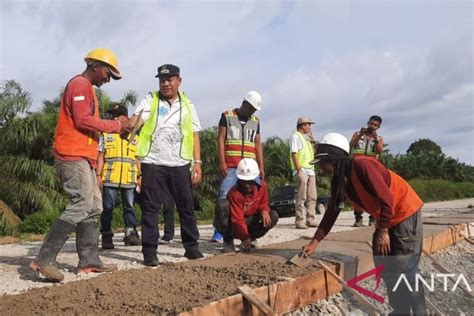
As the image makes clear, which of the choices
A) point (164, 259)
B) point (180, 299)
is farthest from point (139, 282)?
point (164, 259)

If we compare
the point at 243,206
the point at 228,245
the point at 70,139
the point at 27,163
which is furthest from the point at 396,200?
the point at 27,163

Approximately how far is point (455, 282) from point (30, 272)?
14.0ft

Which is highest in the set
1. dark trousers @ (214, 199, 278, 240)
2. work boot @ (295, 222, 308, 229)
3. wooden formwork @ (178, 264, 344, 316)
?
dark trousers @ (214, 199, 278, 240)

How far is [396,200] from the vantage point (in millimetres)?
3973

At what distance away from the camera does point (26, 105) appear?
13.7m

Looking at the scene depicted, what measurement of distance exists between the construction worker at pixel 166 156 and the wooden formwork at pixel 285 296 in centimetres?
149

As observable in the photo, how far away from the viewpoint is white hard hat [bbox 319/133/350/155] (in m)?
3.92

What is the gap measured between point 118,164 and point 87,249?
2.32 meters

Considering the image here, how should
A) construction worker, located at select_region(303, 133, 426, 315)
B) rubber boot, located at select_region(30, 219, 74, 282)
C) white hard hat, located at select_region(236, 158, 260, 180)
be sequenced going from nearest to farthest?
construction worker, located at select_region(303, 133, 426, 315)
rubber boot, located at select_region(30, 219, 74, 282)
white hard hat, located at select_region(236, 158, 260, 180)

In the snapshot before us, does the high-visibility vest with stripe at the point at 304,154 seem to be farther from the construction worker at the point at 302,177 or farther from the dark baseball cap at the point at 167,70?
the dark baseball cap at the point at 167,70

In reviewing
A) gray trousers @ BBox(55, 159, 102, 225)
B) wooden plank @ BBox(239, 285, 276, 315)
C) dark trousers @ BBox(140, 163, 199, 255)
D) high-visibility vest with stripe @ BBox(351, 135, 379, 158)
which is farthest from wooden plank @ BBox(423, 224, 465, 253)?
gray trousers @ BBox(55, 159, 102, 225)

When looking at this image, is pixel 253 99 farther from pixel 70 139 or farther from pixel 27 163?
pixel 27 163

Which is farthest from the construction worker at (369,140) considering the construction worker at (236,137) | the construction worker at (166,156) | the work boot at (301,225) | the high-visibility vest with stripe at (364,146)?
the construction worker at (166,156)

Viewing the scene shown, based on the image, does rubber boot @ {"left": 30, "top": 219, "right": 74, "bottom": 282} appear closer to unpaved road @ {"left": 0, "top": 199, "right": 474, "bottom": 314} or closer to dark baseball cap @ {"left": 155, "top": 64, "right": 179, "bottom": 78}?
unpaved road @ {"left": 0, "top": 199, "right": 474, "bottom": 314}
